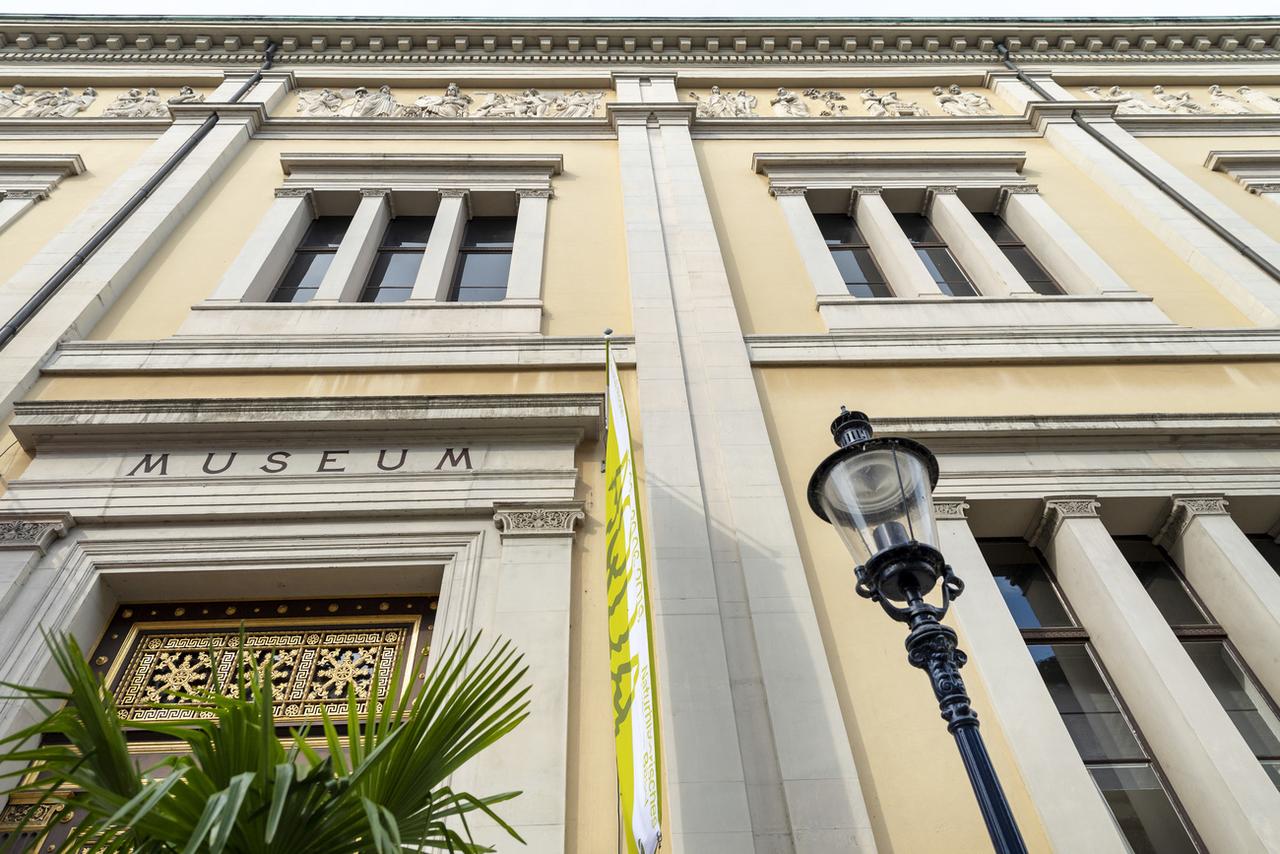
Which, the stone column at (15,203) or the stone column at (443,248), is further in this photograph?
the stone column at (15,203)

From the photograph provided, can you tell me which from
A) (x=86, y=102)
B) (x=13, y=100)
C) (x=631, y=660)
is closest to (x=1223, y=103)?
(x=631, y=660)

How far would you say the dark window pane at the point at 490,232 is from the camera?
37.2 feet

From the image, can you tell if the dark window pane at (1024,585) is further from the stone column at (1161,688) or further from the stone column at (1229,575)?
the stone column at (1229,575)

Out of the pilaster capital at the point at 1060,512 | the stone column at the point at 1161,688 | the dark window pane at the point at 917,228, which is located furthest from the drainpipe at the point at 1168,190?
the stone column at the point at 1161,688

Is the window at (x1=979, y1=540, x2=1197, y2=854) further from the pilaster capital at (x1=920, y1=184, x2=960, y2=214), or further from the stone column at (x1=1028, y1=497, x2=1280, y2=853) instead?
the pilaster capital at (x1=920, y1=184, x2=960, y2=214)

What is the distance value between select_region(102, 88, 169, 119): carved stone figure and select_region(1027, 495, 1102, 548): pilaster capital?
13112mm

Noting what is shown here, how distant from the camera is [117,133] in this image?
41.7 ft

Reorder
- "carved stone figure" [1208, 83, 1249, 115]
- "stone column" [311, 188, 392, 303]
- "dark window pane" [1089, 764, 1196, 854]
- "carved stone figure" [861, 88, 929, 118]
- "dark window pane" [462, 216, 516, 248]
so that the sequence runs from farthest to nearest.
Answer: "carved stone figure" [1208, 83, 1249, 115] < "carved stone figure" [861, 88, 929, 118] < "dark window pane" [462, 216, 516, 248] < "stone column" [311, 188, 392, 303] < "dark window pane" [1089, 764, 1196, 854]

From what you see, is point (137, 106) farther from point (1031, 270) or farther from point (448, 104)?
point (1031, 270)

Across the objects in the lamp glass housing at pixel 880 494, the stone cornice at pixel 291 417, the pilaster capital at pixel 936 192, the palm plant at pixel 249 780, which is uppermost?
the pilaster capital at pixel 936 192

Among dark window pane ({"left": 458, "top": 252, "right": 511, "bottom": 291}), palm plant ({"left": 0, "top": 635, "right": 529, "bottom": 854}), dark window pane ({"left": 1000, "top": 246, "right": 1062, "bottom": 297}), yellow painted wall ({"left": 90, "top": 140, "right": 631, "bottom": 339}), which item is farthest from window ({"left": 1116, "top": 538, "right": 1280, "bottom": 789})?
dark window pane ({"left": 458, "top": 252, "right": 511, "bottom": 291})

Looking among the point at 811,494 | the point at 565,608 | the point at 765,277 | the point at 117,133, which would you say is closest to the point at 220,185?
the point at 117,133

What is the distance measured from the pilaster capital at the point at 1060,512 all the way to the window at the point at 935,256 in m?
3.38

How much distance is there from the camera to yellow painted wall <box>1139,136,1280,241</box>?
11617 mm
